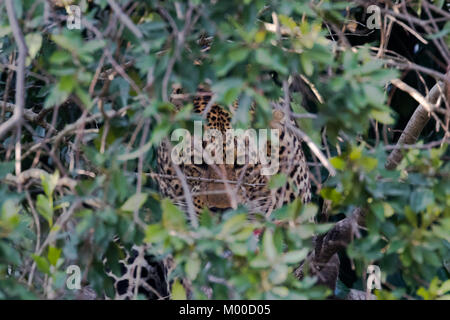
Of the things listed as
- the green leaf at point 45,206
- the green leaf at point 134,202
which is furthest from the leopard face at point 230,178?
the green leaf at point 134,202

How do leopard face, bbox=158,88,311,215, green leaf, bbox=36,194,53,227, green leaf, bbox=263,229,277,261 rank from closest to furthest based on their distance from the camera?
green leaf, bbox=263,229,277,261 < green leaf, bbox=36,194,53,227 < leopard face, bbox=158,88,311,215

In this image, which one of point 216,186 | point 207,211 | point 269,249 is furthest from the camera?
point 216,186

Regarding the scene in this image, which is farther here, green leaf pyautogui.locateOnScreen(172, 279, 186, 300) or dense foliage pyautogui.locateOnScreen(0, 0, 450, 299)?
green leaf pyautogui.locateOnScreen(172, 279, 186, 300)

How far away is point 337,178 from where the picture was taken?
246 cm

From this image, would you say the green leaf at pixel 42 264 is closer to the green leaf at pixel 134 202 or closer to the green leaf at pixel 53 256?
the green leaf at pixel 53 256

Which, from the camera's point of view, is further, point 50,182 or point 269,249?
point 50,182

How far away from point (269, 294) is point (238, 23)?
0.79 m

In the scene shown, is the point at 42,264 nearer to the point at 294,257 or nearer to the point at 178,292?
the point at 178,292

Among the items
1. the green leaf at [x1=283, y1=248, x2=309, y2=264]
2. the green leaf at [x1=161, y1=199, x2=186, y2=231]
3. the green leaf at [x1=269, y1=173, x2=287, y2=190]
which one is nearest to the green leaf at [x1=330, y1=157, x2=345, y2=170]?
the green leaf at [x1=269, y1=173, x2=287, y2=190]

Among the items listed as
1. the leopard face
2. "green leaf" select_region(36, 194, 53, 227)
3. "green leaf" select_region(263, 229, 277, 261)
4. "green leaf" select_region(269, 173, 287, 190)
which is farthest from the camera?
the leopard face

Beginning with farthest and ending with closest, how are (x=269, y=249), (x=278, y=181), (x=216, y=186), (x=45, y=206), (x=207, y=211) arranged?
(x=216, y=186), (x=45, y=206), (x=278, y=181), (x=207, y=211), (x=269, y=249)

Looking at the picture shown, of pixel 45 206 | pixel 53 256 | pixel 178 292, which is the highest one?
pixel 45 206

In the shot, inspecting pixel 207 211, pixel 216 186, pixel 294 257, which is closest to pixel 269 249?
pixel 294 257

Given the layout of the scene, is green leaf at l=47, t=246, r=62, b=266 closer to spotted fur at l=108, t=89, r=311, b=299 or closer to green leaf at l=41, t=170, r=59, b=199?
green leaf at l=41, t=170, r=59, b=199
